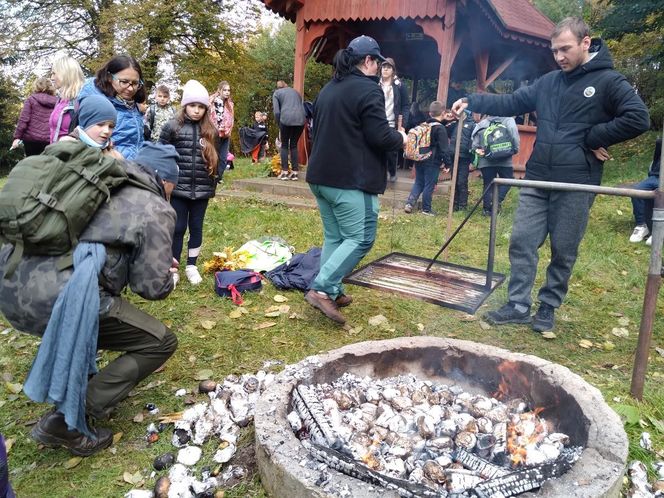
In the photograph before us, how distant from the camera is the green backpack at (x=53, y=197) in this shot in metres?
2.12

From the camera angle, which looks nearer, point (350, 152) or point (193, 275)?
point (350, 152)

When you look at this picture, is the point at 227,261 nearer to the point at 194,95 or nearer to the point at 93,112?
the point at 194,95

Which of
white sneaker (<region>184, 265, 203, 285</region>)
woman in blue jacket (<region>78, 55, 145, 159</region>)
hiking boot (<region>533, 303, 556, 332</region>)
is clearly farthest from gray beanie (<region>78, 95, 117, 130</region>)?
hiking boot (<region>533, 303, 556, 332</region>)

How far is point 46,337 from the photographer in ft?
7.63

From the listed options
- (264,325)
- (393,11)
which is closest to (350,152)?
(264,325)

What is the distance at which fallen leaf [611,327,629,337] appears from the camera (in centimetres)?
412

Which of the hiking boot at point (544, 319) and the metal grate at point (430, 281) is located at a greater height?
the metal grate at point (430, 281)

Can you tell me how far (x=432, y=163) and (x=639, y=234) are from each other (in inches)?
114

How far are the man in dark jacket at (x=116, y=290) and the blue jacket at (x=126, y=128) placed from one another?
5.09 ft

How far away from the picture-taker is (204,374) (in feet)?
11.3

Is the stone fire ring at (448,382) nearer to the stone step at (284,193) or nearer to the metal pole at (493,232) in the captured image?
the metal pole at (493,232)

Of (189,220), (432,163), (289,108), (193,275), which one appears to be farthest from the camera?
(289,108)

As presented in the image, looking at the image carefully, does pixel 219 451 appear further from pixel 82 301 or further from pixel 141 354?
pixel 82 301

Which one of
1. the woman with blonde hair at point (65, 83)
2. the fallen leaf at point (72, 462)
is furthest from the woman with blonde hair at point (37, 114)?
the fallen leaf at point (72, 462)
